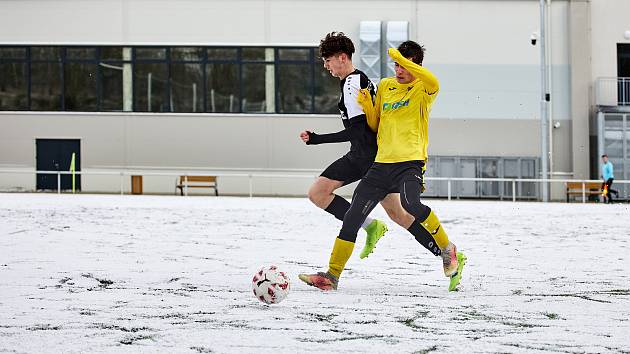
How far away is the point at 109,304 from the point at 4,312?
0.66 meters

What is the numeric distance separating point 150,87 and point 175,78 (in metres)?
0.84

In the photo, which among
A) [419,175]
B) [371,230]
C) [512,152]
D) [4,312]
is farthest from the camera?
[512,152]

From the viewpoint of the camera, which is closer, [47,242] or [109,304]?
[109,304]

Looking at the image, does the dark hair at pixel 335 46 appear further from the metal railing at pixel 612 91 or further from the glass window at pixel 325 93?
the metal railing at pixel 612 91

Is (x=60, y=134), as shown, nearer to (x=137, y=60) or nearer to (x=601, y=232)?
(x=137, y=60)

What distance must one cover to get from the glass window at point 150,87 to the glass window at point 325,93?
15.5ft

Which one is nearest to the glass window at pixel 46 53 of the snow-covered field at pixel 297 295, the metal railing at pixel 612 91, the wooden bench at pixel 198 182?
the wooden bench at pixel 198 182

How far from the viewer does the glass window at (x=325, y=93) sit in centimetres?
3319

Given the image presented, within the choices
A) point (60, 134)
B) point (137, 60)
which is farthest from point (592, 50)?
point (60, 134)

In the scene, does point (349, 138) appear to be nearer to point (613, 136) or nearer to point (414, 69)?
point (414, 69)

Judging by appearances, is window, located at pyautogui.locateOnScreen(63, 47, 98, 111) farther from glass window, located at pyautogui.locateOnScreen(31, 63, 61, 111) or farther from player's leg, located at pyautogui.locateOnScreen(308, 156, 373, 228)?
player's leg, located at pyautogui.locateOnScreen(308, 156, 373, 228)

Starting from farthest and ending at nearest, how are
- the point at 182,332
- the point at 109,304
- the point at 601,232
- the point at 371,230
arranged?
the point at 601,232 < the point at 371,230 < the point at 109,304 < the point at 182,332

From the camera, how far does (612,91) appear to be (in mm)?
33875

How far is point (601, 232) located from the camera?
14.8 meters
